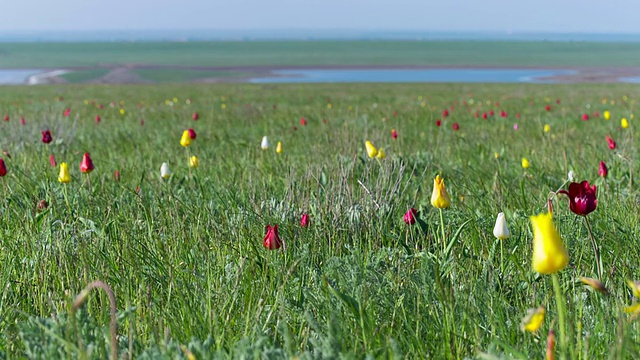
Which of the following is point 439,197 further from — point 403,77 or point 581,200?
point 403,77

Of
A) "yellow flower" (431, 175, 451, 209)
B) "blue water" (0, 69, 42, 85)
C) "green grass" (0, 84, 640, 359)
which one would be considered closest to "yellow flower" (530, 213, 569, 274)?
"green grass" (0, 84, 640, 359)

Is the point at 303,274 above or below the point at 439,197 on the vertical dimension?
below

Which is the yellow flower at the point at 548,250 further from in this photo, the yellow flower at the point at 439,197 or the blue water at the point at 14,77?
the blue water at the point at 14,77

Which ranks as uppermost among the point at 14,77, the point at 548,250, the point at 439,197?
the point at 548,250

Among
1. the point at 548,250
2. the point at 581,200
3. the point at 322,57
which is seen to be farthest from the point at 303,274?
the point at 322,57

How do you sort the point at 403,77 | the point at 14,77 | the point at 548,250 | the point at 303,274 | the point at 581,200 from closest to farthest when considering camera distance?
the point at 548,250 < the point at 581,200 < the point at 303,274 < the point at 14,77 < the point at 403,77

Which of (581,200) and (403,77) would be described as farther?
(403,77)

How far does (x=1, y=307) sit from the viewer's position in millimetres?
2057

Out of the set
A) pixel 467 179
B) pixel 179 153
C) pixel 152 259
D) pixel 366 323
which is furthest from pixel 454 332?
pixel 179 153

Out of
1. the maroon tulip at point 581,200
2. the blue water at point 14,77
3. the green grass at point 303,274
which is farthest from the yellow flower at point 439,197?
the blue water at point 14,77

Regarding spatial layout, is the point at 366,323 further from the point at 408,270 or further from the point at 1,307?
the point at 1,307

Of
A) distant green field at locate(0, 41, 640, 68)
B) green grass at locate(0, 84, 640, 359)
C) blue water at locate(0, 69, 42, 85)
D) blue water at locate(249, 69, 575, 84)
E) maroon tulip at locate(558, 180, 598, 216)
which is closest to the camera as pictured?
green grass at locate(0, 84, 640, 359)

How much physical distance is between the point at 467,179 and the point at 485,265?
1.71 meters

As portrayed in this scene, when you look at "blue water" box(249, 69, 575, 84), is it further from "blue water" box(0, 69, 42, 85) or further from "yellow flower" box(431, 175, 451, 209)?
"yellow flower" box(431, 175, 451, 209)
